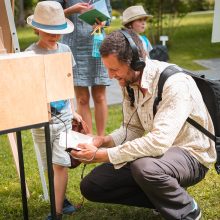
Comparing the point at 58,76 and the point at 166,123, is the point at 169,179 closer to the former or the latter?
the point at 166,123

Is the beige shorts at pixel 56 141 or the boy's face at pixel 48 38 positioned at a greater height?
the boy's face at pixel 48 38

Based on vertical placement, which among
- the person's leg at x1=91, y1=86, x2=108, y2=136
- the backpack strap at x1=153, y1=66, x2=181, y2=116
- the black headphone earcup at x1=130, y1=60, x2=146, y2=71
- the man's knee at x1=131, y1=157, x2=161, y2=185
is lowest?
the person's leg at x1=91, y1=86, x2=108, y2=136

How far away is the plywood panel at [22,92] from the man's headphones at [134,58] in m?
0.53

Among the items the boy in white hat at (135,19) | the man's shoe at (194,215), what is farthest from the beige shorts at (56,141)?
the boy in white hat at (135,19)

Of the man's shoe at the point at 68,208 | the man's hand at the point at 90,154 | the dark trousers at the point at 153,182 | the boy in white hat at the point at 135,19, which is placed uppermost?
the boy in white hat at the point at 135,19

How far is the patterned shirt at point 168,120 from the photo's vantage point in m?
2.61

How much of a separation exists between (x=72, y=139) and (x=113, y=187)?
428mm

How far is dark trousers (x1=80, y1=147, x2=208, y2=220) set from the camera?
2.65m

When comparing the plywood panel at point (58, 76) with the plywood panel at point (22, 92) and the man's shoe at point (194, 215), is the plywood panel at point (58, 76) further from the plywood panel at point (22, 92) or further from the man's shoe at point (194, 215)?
the man's shoe at point (194, 215)

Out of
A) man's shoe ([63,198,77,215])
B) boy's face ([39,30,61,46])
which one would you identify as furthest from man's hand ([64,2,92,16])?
man's shoe ([63,198,77,215])

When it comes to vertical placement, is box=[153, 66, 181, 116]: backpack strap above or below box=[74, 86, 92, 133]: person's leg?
above

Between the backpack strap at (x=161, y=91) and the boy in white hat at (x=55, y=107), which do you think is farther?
the boy in white hat at (x=55, y=107)

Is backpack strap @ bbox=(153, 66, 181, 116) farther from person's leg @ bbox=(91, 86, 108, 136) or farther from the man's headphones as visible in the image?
person's leg @ bbox=(91, 86, 108, 136)

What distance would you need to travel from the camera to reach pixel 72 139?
2807mm
